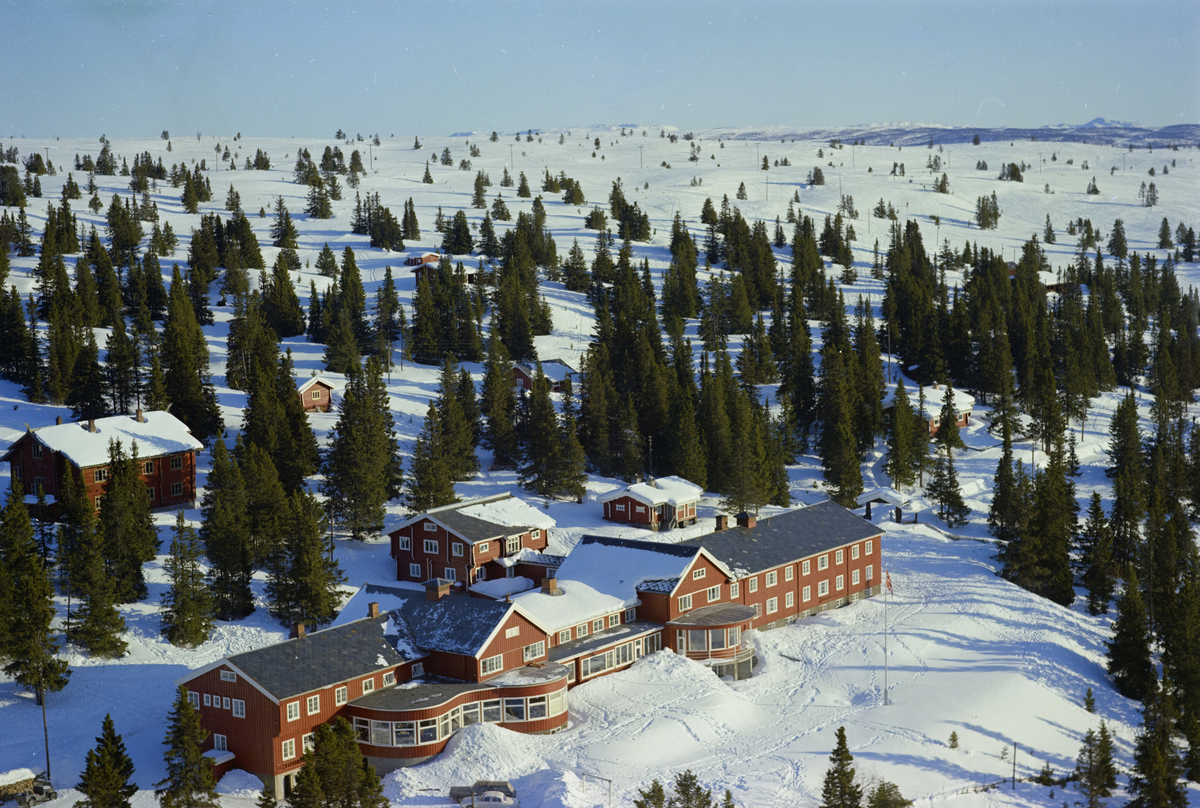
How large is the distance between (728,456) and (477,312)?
120 ft

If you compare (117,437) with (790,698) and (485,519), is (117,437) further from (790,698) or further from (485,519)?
(790,698)

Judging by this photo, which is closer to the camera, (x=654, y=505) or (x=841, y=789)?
(x=841, y=789)

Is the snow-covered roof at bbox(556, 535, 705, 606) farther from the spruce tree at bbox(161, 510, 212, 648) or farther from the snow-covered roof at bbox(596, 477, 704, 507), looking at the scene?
the spruce tree at bbox(161, 510, 212, 648)

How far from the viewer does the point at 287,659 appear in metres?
34.3

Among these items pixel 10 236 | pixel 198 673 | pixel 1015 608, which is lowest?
pixel 1015 608

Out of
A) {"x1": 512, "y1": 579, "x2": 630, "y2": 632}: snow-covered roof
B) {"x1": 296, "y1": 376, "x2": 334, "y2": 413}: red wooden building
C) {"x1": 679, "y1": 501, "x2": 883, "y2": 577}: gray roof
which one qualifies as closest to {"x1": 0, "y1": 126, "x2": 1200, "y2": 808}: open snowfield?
{"x1": 512, "y1": 579, "x2": 630, "y2": 632}: snow-covered roof

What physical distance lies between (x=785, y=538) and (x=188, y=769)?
2652cm

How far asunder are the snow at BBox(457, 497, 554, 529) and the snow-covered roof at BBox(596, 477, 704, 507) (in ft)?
23.3

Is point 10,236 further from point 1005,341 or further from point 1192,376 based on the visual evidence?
point 1192,376

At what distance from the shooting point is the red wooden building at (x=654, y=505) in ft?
188

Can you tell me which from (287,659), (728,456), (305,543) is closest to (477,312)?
(728,456)

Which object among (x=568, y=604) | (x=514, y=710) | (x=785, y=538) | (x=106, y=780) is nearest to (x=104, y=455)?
(x=568, y=604)

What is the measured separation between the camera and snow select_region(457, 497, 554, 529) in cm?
4997

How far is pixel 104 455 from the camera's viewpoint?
171ft
